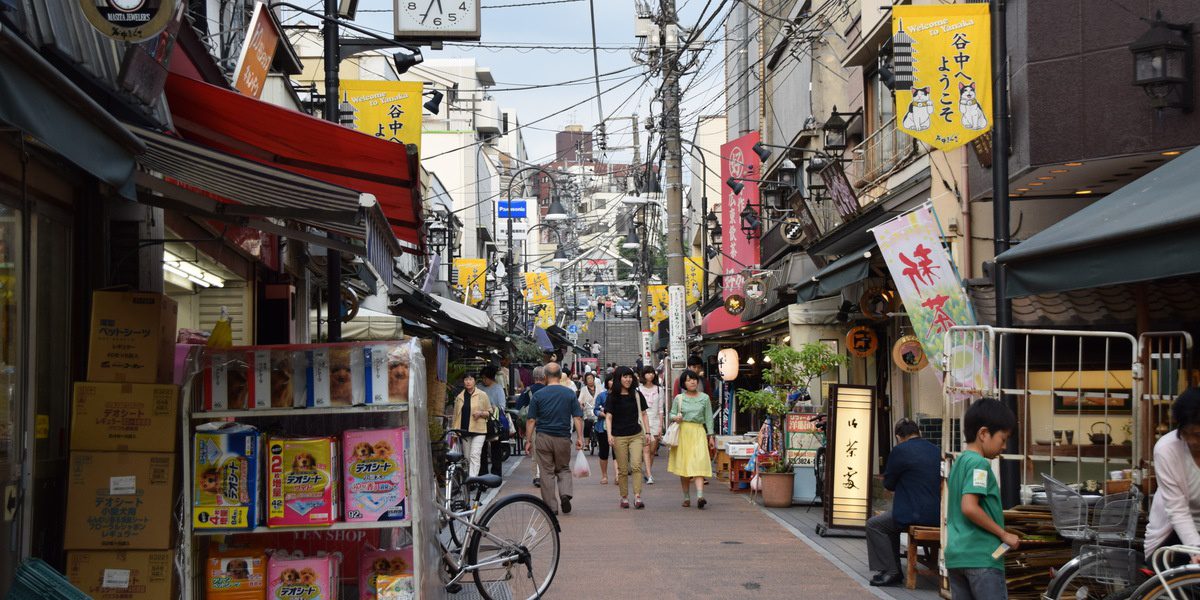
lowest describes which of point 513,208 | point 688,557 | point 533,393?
point 688,557

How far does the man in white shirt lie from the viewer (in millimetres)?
6590

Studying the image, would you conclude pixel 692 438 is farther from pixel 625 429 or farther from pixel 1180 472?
pixel 1180 472

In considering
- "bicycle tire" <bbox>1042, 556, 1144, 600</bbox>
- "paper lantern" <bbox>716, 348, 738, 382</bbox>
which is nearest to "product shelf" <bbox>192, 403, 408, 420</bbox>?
"bicycle tire" <bbox>1042, 556, 1144, 600</bbox>

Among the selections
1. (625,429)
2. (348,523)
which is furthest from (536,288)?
(348,523)

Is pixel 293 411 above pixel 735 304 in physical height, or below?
below

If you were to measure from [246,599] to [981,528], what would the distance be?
4.09m

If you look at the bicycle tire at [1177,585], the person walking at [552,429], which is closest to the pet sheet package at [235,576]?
the bicycle tire at [1177,585]

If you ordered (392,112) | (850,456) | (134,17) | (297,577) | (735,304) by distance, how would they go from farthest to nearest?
(735,304) → (392,112) → (850,456) → (297,577) → (134,17)

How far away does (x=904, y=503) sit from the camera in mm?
10250

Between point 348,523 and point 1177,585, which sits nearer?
point 1177,585

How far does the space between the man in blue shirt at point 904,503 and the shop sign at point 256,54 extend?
6.93m

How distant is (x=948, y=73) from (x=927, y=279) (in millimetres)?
2079

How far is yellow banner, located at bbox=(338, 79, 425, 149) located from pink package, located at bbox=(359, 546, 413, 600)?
964cm

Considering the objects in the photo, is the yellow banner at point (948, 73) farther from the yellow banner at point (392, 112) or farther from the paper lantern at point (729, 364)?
the paper lantern at point (729, 364)
